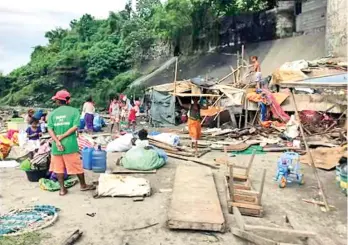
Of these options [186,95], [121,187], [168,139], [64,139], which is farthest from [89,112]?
[121,187]

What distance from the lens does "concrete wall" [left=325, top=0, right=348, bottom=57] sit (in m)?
16.9

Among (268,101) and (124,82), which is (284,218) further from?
(124,82)

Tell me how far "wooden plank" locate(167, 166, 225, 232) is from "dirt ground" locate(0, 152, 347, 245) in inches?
5.0

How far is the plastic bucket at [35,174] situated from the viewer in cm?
726

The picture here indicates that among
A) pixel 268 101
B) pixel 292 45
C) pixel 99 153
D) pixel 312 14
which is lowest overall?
pixel 99 153

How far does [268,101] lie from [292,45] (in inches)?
397

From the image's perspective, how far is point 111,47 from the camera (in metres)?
39.4

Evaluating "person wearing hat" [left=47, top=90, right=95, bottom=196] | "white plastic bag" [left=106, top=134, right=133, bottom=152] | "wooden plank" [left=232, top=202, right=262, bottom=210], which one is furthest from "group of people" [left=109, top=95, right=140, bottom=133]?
"wooden plank" [left=232, top=202, right=262, bottom=210]

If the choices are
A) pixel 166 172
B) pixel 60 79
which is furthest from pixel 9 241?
pixel 60 79

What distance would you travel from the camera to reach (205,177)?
7277 millimetres

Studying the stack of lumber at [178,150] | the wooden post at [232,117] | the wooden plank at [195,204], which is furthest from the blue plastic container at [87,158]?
the wooden post at [232,117]

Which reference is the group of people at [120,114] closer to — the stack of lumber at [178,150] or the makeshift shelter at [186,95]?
the makeshift shelter at [186,95]

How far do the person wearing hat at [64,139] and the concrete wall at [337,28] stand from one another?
13.7 meters

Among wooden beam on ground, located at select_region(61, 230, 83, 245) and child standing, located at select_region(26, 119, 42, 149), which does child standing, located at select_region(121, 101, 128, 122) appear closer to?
child standing, located at select_region(26, 119, 42, 149)
